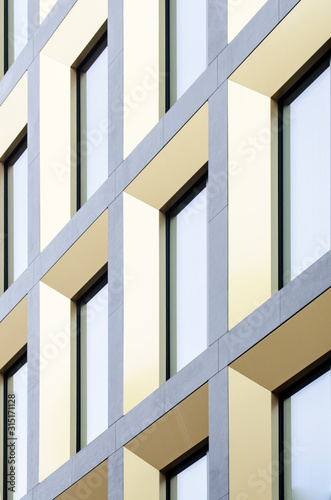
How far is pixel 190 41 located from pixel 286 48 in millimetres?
4076

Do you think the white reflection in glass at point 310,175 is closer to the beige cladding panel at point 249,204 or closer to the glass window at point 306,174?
the glass window at point 306,174

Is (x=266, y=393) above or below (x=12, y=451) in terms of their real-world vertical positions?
below

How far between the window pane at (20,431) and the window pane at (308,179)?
11698 mm

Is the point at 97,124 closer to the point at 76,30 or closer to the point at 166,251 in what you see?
the point at 76,30

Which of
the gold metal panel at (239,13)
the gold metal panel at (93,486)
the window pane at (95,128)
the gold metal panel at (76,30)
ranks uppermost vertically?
the gold metal panel at (76,30)

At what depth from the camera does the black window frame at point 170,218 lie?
987 inches

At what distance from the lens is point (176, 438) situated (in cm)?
2397

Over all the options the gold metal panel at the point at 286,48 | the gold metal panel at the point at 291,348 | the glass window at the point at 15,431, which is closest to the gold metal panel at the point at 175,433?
the gold metal panel at the point at 291,348

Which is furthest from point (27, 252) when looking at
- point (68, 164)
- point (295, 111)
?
point (295, 111)

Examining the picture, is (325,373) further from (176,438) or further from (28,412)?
(28,412)

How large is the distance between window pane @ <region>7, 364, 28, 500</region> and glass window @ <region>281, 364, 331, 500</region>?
1122 cm

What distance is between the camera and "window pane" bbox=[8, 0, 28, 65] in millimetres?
34516

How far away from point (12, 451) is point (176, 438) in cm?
936

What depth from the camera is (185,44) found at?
1024 inches
